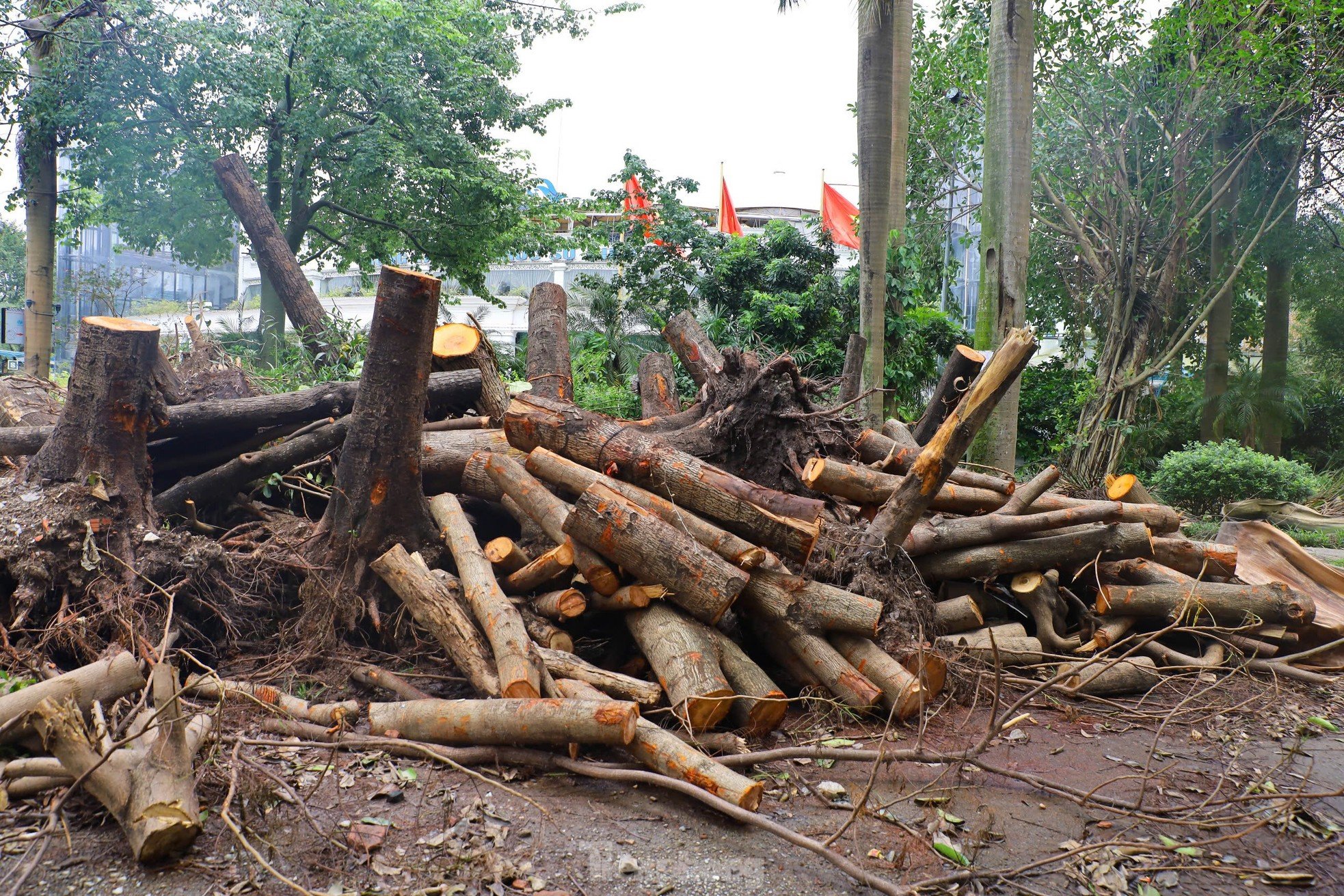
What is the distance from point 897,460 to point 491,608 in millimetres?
3309

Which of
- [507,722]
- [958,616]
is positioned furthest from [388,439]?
[958,616]

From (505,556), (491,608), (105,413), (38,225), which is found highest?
(38,225)

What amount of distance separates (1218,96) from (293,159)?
697 inches

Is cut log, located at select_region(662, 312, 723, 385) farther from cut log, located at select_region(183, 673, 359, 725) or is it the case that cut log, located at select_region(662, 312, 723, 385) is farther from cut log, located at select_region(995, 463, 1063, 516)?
cut log, located at select_region(183, 673, 359, 725)

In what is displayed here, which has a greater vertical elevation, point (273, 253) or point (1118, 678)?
point (273, 253)

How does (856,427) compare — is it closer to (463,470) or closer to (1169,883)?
(463,470)

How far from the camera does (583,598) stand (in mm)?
4719

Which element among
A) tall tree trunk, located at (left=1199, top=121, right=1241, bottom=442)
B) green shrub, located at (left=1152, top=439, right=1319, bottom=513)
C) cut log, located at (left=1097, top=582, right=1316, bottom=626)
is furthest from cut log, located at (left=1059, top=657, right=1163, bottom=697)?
tall tree trunk, located at (left=1199, top=121, right=1241, bottom=442)

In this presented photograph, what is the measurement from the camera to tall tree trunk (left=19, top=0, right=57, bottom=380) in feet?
51.8

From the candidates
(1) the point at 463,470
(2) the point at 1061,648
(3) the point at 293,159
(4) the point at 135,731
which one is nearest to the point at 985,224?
(2) the point at 1061,648

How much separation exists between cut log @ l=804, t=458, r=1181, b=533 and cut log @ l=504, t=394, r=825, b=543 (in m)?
0.34

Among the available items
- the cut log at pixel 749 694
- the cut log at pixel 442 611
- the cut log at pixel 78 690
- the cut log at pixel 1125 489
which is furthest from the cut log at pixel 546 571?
the cut log at pixel 1125 489

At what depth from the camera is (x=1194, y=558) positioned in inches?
→ 243

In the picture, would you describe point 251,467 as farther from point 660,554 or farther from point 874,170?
point 874,170
